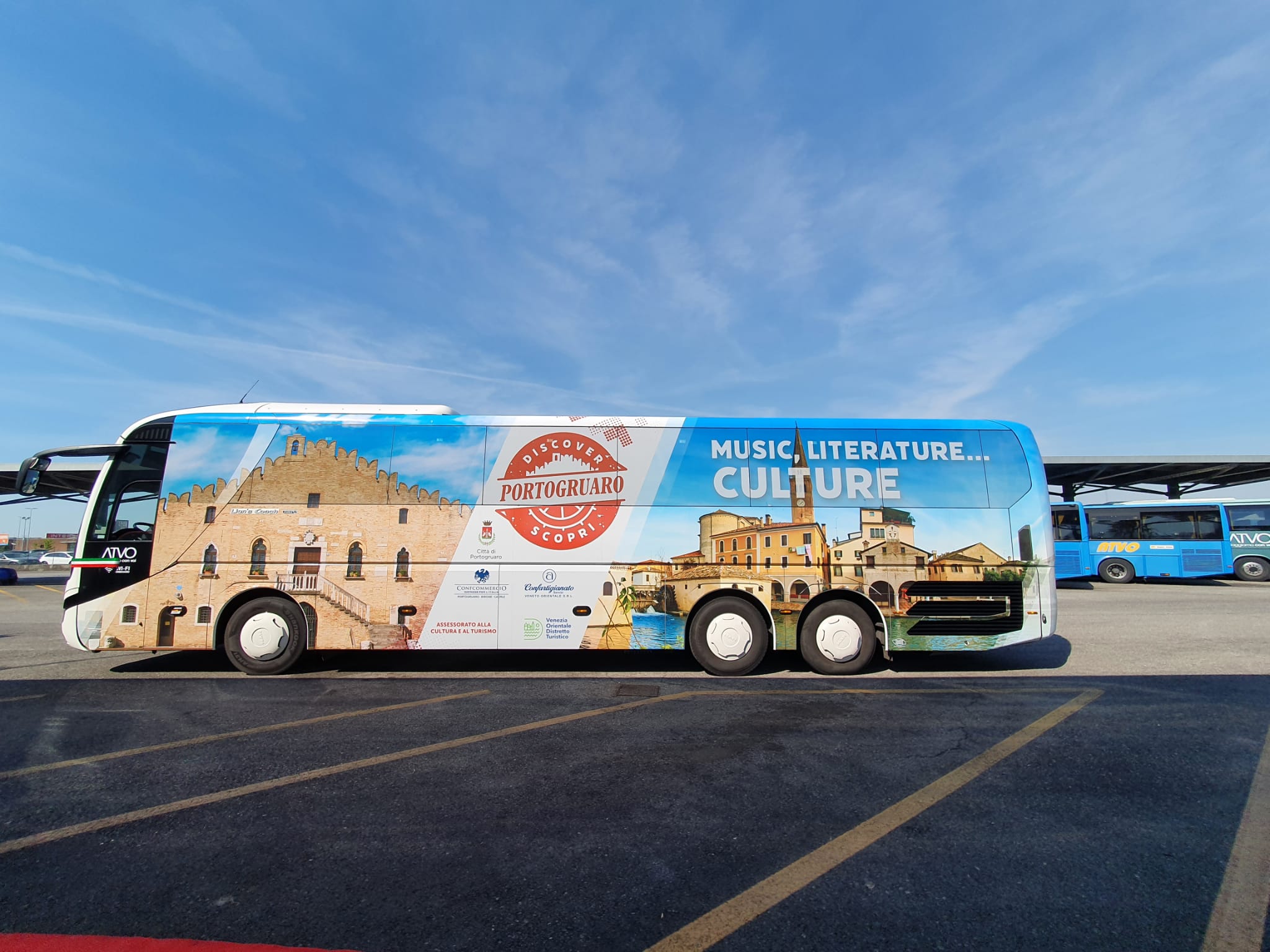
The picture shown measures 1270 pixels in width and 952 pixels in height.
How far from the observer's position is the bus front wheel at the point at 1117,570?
22625 millimetres

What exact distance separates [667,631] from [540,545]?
1764mm

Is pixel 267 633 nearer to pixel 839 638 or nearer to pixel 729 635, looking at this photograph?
pixel 729 635

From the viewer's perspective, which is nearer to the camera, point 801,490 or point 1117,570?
point 801,490

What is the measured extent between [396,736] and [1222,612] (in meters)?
15.8

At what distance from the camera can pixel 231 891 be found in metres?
2.68

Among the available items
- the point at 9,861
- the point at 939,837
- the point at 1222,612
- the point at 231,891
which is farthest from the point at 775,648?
the point at 1222,612

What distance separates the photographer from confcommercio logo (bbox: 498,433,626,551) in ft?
23.6

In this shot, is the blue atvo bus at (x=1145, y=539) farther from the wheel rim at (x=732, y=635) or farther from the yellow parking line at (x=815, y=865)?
the yellow parking line at (x=815, y=865)

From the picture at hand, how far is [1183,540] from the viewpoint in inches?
865

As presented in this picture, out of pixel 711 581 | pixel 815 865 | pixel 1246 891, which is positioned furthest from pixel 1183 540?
pixel 815 865

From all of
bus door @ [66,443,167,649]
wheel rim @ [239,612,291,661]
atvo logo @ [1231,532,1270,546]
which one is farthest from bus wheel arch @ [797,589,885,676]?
atvo logo @ [1231,532,1270,546]

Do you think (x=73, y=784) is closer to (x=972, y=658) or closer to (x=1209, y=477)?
(x=972, y=658)

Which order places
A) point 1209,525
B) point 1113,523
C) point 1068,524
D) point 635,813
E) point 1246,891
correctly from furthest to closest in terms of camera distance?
point 1113,523 → point 1068,524 → point 1209,525 → point 635,813 → point 1246,891

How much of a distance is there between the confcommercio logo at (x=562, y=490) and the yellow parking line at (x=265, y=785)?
7.25 feet
